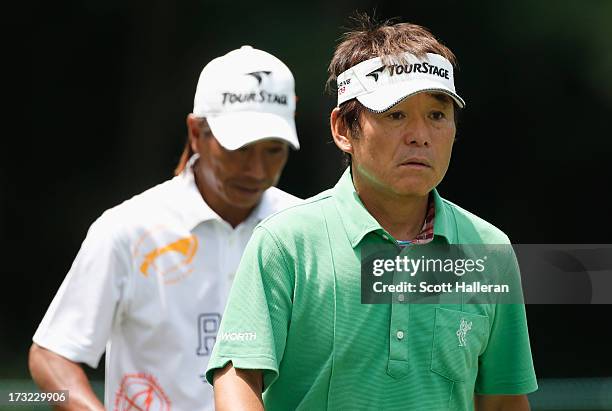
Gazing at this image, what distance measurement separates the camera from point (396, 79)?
8.23 feet

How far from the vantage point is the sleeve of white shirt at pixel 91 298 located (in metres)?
3.42

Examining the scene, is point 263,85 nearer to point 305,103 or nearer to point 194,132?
point 194,132

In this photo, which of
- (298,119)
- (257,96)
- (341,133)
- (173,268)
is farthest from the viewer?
(298,119)

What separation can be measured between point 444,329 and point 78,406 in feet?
4.34

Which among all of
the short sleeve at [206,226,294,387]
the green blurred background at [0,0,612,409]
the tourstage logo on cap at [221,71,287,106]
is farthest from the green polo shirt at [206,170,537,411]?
the green blurred background at [0,0,612,409]

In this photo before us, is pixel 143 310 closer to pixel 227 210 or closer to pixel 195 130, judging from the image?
pixel 227 210

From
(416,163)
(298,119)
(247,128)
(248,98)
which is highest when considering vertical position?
(298,119)

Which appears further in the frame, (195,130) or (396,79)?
(195,130)

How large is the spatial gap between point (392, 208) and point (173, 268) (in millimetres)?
1151

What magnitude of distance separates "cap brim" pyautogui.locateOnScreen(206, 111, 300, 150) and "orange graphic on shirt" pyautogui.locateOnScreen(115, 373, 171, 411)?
2.32 ft

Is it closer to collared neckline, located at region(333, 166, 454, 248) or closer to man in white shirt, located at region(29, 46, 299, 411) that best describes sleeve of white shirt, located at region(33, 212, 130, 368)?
man in white shirt, located at region(29, 46, 299, 411)

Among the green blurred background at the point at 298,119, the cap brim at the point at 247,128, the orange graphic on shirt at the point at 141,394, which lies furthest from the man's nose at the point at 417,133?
the green blurred background at the point at 298,119

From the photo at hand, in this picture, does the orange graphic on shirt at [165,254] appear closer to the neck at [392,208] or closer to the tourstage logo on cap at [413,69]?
the neck at [392,208]

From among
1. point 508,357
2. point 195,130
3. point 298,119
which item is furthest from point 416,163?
point 298,119
